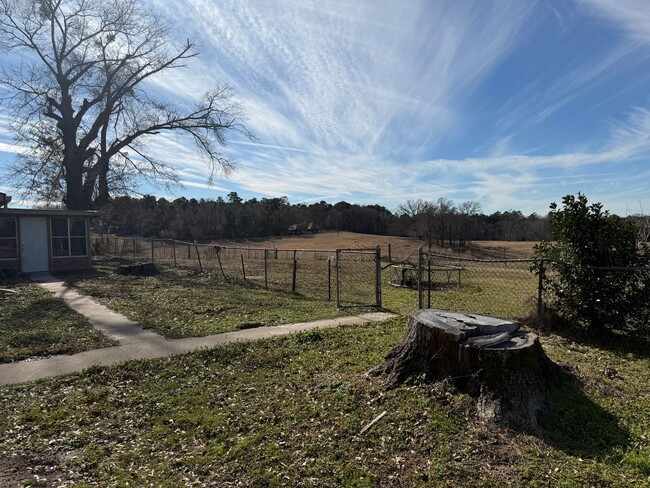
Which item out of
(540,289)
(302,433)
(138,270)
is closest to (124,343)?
(302,433)

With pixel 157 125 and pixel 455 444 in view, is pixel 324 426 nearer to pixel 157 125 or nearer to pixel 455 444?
pixel 455 444

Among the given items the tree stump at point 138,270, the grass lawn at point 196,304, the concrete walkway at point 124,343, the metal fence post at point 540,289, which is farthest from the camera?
the tree stump at point 138,270

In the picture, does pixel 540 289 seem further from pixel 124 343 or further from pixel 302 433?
pixel 124 343

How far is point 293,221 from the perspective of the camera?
8781 cm

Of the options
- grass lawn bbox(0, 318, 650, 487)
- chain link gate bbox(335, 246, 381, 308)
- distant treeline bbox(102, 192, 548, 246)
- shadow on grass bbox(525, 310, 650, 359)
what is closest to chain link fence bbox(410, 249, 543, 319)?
shadow on grass bbox(525, 310, 650, 359)

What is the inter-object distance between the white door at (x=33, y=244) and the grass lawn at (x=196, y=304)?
3.32m

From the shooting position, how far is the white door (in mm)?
18156

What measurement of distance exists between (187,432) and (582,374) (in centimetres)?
429

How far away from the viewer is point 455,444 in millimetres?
3346

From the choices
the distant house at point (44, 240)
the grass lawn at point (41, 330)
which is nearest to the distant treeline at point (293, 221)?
the distant house at point (44, 240)

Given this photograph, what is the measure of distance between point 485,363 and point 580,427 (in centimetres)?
89

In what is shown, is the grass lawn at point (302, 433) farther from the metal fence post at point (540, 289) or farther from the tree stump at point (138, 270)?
the tree stump at point (138, 270)

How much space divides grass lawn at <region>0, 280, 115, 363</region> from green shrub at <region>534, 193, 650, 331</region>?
7.83 m

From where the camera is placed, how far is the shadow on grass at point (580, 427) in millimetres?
3320
